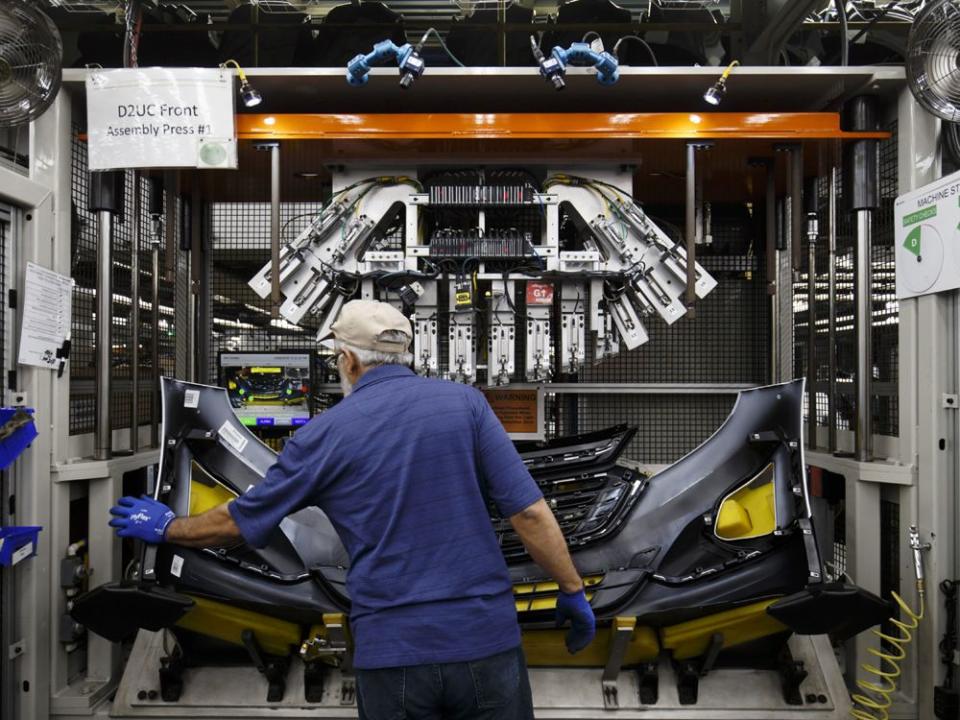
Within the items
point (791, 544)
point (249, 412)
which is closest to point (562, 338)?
point (791, 544)

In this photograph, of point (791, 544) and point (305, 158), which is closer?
point (791, 544)

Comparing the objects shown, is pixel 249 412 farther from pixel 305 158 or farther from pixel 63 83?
pixel 63 83

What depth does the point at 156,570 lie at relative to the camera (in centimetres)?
277

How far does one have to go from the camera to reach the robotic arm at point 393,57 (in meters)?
3.03

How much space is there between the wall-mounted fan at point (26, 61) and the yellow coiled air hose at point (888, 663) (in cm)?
385

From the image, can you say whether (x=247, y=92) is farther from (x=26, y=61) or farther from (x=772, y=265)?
(x=772, y=265)

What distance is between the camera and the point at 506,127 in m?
3.28

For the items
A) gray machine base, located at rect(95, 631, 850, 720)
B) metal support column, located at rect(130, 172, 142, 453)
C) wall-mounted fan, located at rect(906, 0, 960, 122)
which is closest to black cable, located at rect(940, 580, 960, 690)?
gray machine base, located at rect(95, 631, 850, 720)

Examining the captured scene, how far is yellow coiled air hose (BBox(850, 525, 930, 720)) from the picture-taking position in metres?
2.88

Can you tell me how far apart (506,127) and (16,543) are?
8.37ft

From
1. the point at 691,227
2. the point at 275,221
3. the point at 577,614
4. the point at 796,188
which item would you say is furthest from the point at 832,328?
the point at 275,221

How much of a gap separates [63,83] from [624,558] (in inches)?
122

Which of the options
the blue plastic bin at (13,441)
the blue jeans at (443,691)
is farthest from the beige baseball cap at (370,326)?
the blue plastic bin at (13,441)

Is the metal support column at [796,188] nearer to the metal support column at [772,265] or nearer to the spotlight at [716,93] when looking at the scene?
the metal support column at [772,265]
